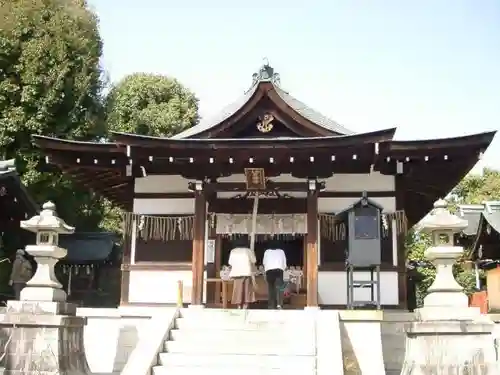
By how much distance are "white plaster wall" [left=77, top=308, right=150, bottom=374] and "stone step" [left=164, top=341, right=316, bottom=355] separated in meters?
1.70

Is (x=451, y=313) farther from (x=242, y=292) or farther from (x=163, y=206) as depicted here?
(x=163, y=206)

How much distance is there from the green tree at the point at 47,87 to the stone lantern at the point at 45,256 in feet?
34.4

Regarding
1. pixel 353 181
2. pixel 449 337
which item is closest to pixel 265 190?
pixel 353 181

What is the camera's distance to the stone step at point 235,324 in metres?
9.63

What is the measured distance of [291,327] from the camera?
9.64 m

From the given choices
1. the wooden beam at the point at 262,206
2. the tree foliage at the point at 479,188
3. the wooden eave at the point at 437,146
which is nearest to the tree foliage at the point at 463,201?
the tree foliage at the point at 479,188

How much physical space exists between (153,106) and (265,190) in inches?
737

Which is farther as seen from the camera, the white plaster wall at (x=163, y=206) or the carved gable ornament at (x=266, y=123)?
the white plaster wall at (x=163, y=206)

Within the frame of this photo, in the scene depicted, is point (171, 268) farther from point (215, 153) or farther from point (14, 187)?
point (14, 187)

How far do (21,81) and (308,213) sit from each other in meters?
13.2

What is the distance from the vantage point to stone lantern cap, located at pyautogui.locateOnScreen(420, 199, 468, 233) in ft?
29.4

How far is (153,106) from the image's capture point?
3006 cm

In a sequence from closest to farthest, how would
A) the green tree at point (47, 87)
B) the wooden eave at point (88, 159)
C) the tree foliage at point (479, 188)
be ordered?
the wooden eave at point (88, 159)
the green tree at point (47, 87)
the tree foliage at point (479, 188)

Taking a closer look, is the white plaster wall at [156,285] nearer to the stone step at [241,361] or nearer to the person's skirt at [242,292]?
the person's skirt at [242,292]
